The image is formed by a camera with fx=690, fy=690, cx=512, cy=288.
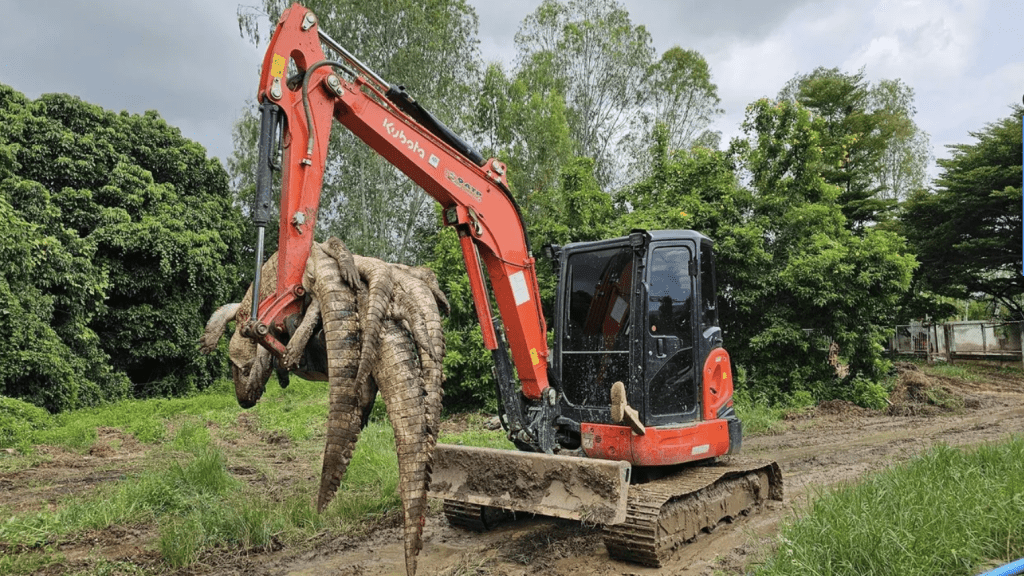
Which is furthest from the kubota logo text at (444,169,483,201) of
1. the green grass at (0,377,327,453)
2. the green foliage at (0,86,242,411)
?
the green foliage at (0,86,242,411)

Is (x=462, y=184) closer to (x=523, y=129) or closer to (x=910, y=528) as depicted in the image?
(x=910, y=528)

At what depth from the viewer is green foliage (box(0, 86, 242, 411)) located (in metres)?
13.1

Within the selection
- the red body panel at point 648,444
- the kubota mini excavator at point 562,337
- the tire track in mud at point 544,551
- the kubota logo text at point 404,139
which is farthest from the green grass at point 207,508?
the kubota logo text at point 404,139

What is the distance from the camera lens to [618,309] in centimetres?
552

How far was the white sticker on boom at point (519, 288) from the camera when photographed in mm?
4935

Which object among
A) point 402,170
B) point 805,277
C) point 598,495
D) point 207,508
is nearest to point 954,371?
point 805,277

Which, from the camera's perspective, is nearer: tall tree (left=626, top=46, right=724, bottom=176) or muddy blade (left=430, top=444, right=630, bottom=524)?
muddy blade (left=430, top=444, right=630, bottom=524)

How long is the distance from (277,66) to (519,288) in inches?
86.2

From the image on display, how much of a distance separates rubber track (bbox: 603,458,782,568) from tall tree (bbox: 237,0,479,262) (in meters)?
17.3

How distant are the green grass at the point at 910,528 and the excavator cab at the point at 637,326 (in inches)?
52.0

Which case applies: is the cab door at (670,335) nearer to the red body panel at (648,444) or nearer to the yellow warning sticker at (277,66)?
the red body panel at (648,444)

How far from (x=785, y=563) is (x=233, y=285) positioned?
66.6ft

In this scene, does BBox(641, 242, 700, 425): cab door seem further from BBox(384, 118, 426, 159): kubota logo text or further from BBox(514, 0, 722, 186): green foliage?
BBox(514, 0, 722, 186): green foliage

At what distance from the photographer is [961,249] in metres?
23.4
